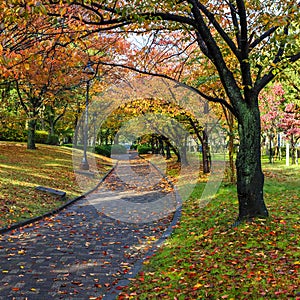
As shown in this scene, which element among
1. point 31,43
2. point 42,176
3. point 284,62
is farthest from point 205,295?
point 42,176

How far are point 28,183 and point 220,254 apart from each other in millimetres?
10116

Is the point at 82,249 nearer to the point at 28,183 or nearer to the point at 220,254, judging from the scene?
the point at 220,254

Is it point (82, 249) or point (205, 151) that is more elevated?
point (205, 151)

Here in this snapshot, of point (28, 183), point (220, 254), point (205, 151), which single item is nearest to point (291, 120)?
point (205, 151)

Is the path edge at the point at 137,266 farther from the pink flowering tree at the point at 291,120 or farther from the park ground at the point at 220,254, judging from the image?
the pink flowering tree at the point at 291,120

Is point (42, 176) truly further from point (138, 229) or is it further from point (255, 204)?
point (255, 204)

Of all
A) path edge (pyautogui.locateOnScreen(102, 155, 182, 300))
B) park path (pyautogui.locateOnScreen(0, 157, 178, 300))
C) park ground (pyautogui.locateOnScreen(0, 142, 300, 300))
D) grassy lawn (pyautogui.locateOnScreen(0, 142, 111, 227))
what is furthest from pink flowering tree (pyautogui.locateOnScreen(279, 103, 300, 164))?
path edge (pyautogui.locateOnScreen(102, 155, 182, 300))

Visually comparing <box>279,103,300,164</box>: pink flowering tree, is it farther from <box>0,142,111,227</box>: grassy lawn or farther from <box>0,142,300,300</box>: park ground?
<box>0,142,111,227</box>: grassy lawn

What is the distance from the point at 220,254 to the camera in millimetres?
6031

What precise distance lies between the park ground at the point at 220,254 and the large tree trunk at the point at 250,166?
347 mm

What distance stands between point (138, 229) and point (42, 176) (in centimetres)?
891

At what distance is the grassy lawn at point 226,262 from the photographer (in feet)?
15.0

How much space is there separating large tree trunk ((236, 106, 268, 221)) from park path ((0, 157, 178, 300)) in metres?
2.02

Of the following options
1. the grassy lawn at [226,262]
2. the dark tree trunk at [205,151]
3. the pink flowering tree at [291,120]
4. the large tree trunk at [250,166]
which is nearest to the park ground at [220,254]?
the grassy lawn at [226,262]
